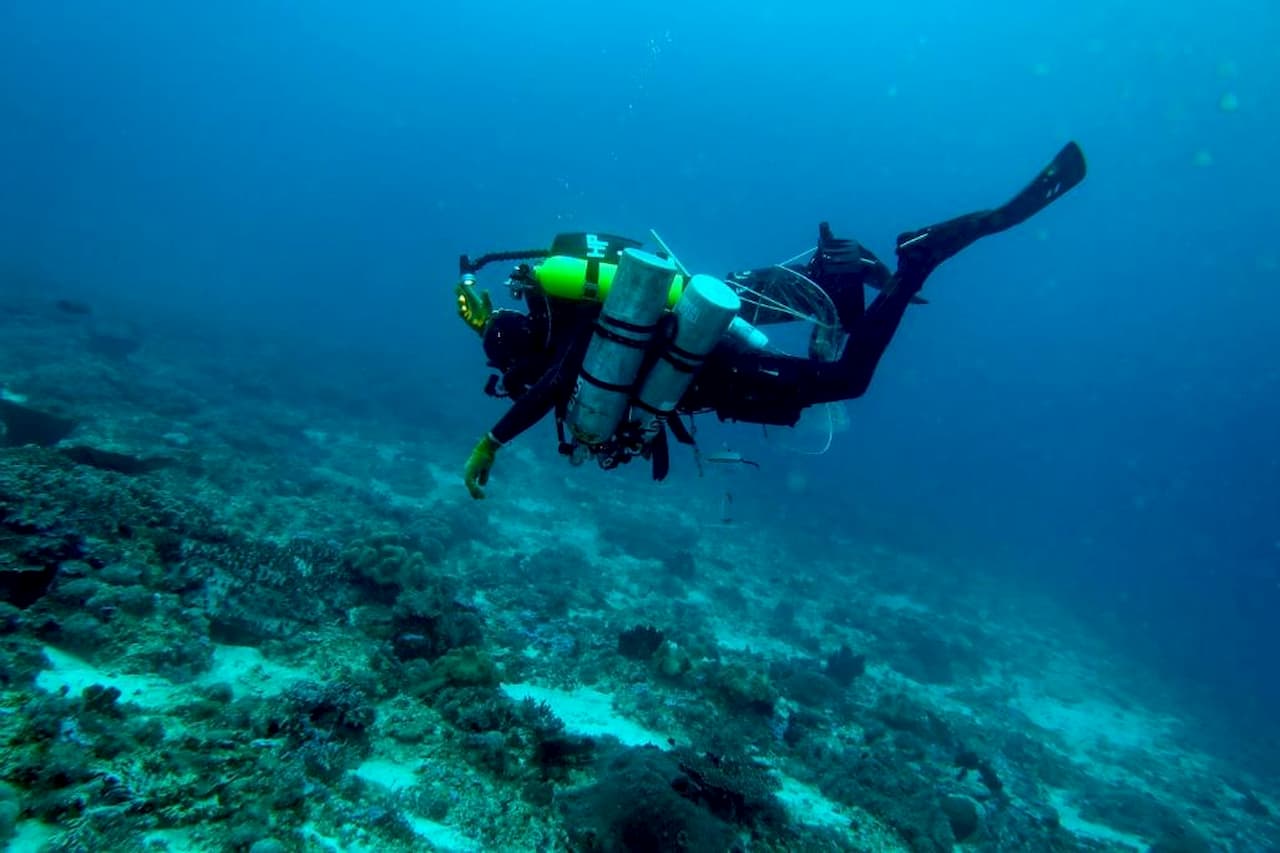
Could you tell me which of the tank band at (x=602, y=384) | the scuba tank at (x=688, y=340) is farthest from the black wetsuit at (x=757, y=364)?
the scuba tank at (x=688, y=340)

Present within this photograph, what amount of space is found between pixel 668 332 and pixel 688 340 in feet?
0.61

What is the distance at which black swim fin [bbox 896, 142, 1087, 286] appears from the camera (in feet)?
17.0

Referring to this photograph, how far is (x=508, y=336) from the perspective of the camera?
536 cm

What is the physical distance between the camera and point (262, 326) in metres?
48.6

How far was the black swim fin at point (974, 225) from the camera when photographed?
17.0 feet

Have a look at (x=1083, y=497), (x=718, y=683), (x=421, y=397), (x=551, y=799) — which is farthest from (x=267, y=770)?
(x=1083, y=497)

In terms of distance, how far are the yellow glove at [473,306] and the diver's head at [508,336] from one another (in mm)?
91

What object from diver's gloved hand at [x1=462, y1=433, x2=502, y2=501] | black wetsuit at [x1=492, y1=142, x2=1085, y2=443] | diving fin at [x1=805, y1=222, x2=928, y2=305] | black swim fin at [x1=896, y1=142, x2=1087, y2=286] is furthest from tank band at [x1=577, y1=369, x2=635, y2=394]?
black swim fin at [x1=896, y1=142, x2=1087, y2=286]

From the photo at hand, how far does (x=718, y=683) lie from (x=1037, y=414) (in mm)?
160240

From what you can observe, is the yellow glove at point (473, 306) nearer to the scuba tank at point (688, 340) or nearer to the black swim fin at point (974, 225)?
the scuba tank at point (688, 340)

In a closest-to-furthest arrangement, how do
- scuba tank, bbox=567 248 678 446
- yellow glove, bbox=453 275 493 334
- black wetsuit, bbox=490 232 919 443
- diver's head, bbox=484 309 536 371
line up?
scuba tank, bbox=567 248 678 446
black wetsuit, bbox=490 232 919 443
diver's head, bbox=484 309 536 371
yellow glove, bbox=453 275 493 334

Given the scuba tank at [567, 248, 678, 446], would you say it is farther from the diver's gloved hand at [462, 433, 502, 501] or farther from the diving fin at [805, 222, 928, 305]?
the diving fin at [805, 222, 928, 305]

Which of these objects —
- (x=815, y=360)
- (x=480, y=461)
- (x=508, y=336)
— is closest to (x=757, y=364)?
(x=815, y=360)

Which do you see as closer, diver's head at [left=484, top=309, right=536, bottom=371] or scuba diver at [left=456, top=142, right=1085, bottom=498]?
scuba diver at [left=456, top=142, right=1085, bottom=498]
